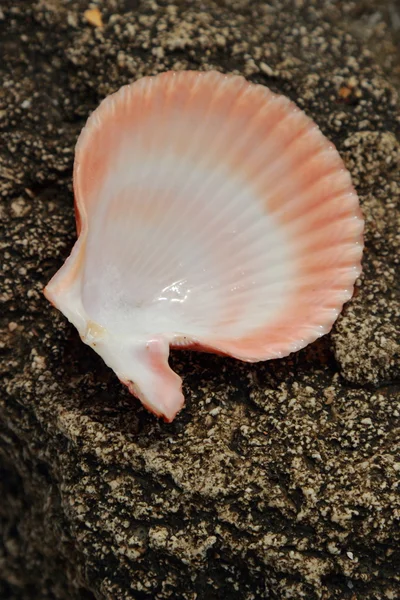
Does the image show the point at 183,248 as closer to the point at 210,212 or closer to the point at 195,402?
the point at 210,212

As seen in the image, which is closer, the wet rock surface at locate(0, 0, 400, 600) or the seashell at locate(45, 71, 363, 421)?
the wet rock surface at locate(0, 0, 400, 600)

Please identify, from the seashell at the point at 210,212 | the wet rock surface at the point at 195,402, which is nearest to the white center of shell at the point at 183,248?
the seashell at the point at 210,212

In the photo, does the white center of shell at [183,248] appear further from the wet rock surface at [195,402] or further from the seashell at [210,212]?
the wet rock surface at [195,402]

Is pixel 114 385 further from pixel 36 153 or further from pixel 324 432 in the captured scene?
pixel 36 153

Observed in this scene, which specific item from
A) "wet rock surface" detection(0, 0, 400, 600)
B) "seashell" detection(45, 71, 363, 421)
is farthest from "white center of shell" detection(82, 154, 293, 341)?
"wet rock surface" detection(0, 0, 400, 600)

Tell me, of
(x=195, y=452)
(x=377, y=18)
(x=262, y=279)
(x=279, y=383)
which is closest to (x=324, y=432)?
(x=279, y=383)

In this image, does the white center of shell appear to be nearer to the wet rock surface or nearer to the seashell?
the seashell
